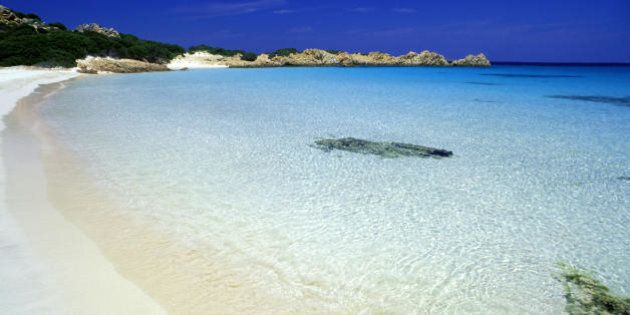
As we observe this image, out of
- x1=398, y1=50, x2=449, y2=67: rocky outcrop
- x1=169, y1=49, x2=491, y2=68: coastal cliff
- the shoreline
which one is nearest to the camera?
the shoreline

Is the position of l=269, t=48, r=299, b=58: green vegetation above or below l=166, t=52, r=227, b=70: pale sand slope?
above

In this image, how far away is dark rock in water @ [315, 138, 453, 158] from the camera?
361 inches

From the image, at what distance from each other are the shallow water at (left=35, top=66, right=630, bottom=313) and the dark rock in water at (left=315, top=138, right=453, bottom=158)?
410 millimetres

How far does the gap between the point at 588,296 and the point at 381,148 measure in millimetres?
6029

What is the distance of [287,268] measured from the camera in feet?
13.7

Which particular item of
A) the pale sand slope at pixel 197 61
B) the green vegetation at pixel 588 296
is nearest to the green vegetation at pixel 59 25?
the pale sand slope at pixel 197 61

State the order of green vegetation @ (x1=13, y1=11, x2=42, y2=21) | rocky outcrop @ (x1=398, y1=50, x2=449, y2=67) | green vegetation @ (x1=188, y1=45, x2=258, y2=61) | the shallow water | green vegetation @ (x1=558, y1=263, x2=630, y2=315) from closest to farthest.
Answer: green vegetation @ (x1=558, y1=263, x2=630, y2=315)
the shallow water
green vegetation @ (x1=13, y1=11, x2=42, y2=21)
green vegetation @ (x1=188, y1=45, x2=258, y2=61)
rocky outcrop @ (x1=398, y1=50, x2=449, y2=67)

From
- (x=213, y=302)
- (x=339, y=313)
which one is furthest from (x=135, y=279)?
(x=339, y=313)

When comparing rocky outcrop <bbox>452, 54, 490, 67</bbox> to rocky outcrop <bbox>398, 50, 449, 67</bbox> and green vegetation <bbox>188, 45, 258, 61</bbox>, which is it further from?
green vegetation <bbox>188, 45, 258, 61</bbox>

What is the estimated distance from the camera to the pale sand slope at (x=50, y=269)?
129 inches

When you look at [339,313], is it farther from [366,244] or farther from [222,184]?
[222,184]

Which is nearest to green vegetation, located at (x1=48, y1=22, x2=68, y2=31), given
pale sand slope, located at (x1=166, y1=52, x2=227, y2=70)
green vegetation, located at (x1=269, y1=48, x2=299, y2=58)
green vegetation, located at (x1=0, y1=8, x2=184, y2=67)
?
green vegetation, located at (x1=0, y1=8, x2=184, y2=67)

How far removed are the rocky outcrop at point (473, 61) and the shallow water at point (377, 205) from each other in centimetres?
8085

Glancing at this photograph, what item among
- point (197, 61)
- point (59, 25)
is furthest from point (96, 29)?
point (197, 61)
